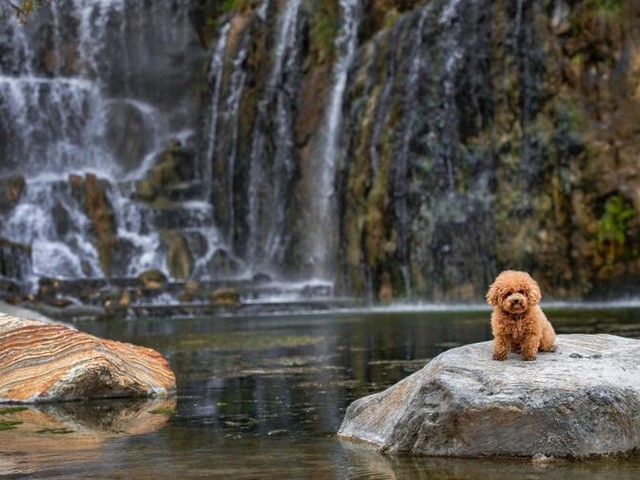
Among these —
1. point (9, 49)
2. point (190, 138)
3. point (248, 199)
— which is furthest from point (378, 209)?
point (9, 49)

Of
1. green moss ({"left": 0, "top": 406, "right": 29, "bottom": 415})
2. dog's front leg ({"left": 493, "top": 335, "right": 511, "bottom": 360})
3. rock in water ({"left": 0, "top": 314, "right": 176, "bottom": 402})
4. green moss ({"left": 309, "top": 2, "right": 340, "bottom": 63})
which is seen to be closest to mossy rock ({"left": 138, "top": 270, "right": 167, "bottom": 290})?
green moss ({"left": 309, "top": 2, "right": 340, "bottom": 63})

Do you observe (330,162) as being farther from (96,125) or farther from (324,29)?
(96,125)

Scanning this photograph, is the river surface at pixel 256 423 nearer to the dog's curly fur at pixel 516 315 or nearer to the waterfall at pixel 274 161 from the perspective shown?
the dog's curly fur at pixel 516 315

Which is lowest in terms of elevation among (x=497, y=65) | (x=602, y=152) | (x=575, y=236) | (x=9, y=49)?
(x=575, y=236)

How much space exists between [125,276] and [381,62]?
42.2 feet

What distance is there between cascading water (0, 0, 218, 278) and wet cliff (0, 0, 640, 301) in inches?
3.8

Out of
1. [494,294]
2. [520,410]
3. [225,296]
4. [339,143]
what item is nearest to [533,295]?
[494,294]

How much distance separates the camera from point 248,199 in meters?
44.9

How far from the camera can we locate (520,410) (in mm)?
7527

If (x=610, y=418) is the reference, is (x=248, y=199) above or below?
above

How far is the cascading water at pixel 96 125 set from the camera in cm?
4519

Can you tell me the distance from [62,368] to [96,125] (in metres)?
41.6

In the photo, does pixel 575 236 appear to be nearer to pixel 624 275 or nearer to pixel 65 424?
pixel 624 275

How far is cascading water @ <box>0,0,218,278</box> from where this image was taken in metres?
45.2
